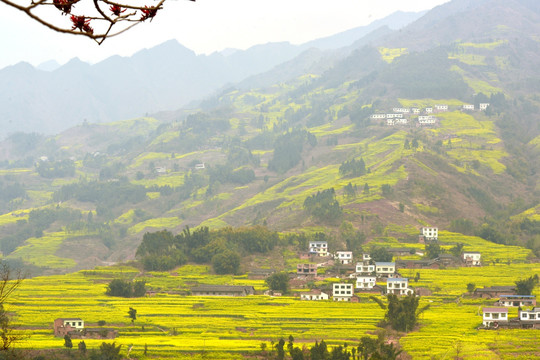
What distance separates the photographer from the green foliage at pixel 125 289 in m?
74.2

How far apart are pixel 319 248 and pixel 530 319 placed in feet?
125

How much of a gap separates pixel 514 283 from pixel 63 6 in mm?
73509

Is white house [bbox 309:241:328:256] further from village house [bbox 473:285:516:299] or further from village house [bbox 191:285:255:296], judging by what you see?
village house [bbox 473:285:516:299]

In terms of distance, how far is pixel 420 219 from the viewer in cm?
10925

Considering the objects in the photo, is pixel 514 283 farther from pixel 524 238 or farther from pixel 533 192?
pixel 533 192

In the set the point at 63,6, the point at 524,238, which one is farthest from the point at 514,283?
the point at 63,6

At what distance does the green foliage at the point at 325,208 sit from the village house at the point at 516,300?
40.9m

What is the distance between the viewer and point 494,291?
6906cm

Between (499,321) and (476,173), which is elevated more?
(476,173)

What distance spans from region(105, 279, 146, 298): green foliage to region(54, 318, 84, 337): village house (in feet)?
58.0

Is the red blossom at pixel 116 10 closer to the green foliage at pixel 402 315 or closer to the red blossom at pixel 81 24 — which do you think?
the red blossom at pixel 81 24

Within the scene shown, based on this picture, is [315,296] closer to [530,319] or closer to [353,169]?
[530,319]

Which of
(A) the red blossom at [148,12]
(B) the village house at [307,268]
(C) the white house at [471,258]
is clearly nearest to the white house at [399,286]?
(B) the village house at [307,268]

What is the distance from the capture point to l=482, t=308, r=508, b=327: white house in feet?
191
